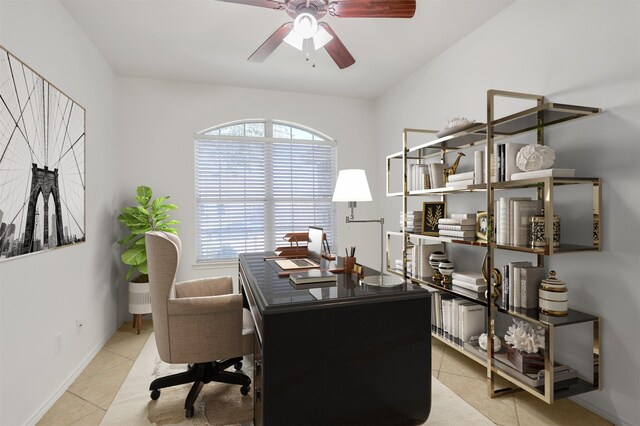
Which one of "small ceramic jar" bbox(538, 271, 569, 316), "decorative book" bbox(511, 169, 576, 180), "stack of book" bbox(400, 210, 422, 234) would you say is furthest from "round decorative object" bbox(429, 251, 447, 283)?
"decorative book" bbox(511, 169, 576, 180)

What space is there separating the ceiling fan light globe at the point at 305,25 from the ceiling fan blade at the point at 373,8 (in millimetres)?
122

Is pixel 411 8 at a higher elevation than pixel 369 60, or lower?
lower

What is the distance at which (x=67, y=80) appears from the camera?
2.58 metres

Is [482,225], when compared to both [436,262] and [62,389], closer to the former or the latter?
[436,262]

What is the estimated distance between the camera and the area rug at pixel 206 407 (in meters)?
2.02

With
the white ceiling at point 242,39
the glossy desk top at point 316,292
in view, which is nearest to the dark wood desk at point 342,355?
the glossy desk top at point 316,292

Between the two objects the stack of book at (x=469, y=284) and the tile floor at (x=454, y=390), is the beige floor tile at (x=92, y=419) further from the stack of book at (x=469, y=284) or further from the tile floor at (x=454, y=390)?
the stack of book at (x=469, y=284)

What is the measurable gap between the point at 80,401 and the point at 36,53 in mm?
2218

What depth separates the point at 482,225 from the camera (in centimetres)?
251

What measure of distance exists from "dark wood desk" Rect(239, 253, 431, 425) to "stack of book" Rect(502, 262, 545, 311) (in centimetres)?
87

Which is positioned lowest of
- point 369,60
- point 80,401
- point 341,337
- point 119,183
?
point 80,401

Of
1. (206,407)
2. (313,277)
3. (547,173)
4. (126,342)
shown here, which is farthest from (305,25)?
(126,342)

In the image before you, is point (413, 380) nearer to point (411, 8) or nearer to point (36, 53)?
point (411, 8)

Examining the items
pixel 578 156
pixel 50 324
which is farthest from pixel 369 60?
pixel 50 324
